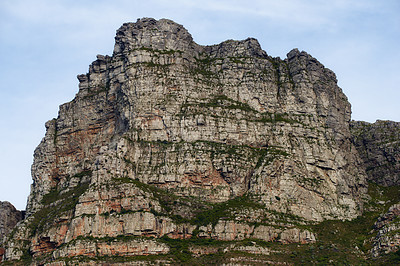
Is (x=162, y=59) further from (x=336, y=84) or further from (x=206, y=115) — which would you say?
(x=336, y=84)

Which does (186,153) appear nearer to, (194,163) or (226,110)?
(194,163)

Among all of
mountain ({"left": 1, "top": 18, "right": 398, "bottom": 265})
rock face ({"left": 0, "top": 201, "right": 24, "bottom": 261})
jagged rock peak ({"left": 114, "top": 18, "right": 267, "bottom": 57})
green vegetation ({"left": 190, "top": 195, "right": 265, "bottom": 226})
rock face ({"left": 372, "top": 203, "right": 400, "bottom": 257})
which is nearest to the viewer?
rock face ({"left": 372, "top": 203, "right": 400, "bottom": 257})

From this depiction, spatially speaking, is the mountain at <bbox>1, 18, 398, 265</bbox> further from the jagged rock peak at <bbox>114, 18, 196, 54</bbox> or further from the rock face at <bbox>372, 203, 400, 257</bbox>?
the rock face at <bbox>372, 203, 400, 257</bbox>

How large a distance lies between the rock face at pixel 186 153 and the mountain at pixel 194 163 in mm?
289

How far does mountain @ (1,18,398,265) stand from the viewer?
13788 cm

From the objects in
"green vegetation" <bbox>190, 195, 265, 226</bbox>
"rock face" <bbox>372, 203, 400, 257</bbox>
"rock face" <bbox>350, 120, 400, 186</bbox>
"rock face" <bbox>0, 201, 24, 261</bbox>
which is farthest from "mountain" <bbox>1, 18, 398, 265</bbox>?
"rock face" <bbox>0, 201, 24, 261</bbox>

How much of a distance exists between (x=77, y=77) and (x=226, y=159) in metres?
49.2

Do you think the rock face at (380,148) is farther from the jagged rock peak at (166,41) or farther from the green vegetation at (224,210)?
the green vegetation at (224,210)

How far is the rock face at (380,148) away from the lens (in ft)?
570

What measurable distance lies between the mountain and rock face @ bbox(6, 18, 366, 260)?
29 centimetres

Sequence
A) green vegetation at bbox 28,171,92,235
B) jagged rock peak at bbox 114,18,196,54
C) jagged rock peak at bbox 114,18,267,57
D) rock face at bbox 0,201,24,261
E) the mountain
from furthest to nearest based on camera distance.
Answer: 1. jagged rock peak at bbox 114,18,267,57
2. jagged rock peak at bbox 114,18,196,54
3. rock face at bbox 0,201,24,261
4. green vegetation at bbox 28,171,92,235
5. the mountain

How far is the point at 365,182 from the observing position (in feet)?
565

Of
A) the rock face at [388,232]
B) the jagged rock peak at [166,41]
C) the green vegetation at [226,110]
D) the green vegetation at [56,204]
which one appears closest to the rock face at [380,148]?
the green vegetation at [226,110]

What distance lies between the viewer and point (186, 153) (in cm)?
15362
